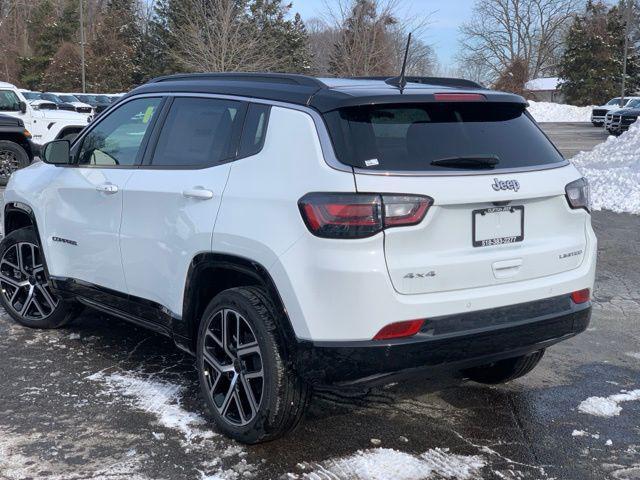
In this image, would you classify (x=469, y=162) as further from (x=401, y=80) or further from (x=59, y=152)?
(x=59, y=152)

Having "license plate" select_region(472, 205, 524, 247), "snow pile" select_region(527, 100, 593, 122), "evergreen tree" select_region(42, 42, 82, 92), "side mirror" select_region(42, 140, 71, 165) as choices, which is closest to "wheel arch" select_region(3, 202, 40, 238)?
"side mirror" select_region(42, 140, 71, 165)

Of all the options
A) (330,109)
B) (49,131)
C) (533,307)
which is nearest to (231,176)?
(330,109)

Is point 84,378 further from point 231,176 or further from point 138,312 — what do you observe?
point 231,176

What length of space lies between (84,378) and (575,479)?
290cm

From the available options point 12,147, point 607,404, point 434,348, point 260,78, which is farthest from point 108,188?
point 12,147

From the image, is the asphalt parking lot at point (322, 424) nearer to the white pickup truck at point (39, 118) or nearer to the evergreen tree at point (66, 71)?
the white pickup truck at point (39, 118)

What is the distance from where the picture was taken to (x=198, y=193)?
12.5ft

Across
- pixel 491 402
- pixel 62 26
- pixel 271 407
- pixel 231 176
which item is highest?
pixel 62 26

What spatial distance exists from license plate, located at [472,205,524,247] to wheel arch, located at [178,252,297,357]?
0.95 m

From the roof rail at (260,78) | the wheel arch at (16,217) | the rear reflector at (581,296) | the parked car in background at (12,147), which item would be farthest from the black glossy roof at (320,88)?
the parked car in background at (12,147)

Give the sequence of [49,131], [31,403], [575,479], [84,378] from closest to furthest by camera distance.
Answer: [575,479]
[31,403]
[84,378]
[49,131]

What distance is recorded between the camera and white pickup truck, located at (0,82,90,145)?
51.3ft

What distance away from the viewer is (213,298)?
152 inches

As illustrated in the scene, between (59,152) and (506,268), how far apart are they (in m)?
3.14
